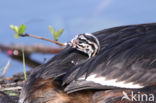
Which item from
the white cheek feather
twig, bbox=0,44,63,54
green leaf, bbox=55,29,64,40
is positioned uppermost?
the white cheek feather

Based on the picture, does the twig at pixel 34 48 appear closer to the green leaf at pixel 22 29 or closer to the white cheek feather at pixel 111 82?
the green leaf at pixel 22 29

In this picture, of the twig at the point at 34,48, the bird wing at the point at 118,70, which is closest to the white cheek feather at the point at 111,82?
the bird wing at the point at 118,70

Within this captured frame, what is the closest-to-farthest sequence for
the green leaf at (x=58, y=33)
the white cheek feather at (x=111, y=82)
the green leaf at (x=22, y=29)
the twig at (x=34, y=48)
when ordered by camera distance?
the white cheek feather at (x=111, y=82)
the green leaf at (x=22, y=29)
the green leaf at (x=58, y=33)
the twig at (x=34, y=48)

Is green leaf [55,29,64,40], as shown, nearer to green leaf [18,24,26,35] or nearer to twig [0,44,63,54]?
green leaf [18,24,26,35]

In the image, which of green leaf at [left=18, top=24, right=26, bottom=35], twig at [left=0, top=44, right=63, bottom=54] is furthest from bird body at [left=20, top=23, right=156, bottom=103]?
twig at [left=0, top=44, right=63, bottom=54]

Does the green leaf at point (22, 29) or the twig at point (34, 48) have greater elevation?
the green leaf at point (22, 29)

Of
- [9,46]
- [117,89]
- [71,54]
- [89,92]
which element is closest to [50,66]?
[71,54]

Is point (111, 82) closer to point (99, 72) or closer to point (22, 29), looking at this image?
point (99, 72)

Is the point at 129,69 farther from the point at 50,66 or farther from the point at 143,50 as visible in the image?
the point at 50,66
